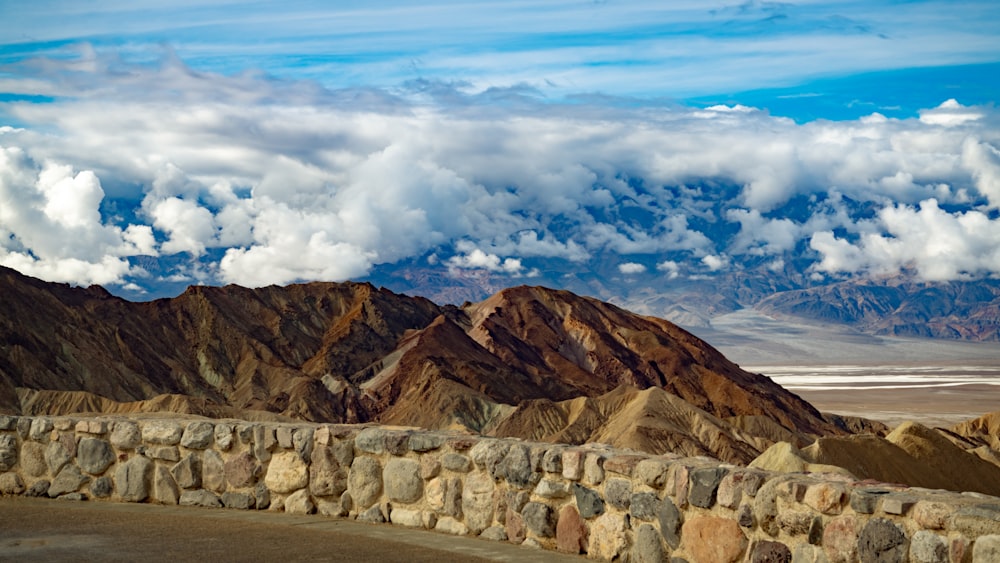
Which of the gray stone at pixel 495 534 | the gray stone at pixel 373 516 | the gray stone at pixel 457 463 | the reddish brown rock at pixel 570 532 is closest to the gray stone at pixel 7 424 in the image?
the gray stone at pixel 373 516

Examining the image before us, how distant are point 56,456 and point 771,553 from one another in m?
7.28

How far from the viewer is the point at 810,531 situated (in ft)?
25.7

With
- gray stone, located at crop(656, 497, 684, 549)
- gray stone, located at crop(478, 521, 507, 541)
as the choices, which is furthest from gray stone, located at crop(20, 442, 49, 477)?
gray stone, located at crop(656, 497, 684, 549)

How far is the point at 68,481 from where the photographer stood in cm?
1177

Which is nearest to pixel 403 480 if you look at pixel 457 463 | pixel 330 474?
pixel 457 463

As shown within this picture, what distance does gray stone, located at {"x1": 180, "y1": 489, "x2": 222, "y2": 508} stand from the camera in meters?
11.3

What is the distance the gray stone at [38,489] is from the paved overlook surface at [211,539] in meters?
0.50

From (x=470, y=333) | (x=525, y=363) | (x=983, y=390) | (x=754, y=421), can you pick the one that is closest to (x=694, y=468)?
(x=754, y=421)

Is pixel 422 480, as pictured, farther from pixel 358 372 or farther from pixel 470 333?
pixel 470 333

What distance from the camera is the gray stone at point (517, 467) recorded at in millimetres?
9758

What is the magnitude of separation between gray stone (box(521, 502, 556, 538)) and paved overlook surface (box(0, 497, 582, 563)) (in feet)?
0.60

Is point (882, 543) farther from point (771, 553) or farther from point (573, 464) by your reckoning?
point (573, 464)

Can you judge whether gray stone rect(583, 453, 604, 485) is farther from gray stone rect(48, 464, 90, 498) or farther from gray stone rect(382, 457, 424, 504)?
gray stone rect(48, 464, 90, 498)

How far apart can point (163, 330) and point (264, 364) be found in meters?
7.19
